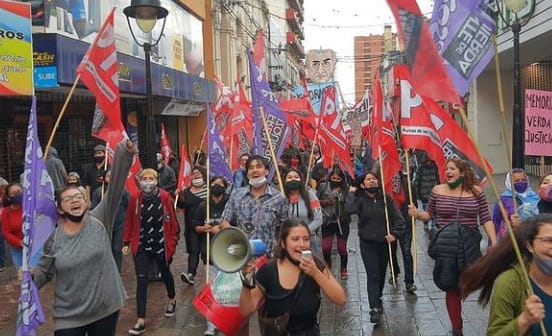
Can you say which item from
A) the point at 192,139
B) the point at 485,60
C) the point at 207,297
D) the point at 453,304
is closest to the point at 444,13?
the point at 485,60

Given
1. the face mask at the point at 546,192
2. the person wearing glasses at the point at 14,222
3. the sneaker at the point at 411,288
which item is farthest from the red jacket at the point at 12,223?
the face mask at the point at 546,192

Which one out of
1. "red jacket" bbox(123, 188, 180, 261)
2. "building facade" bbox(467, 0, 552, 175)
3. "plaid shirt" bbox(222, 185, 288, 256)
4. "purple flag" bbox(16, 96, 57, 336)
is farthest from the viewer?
"building facade" bbox(467, 0, 552, 175)

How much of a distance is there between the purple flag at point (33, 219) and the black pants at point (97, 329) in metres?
0.18

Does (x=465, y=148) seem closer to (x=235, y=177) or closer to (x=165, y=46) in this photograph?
(x=235, y=177)

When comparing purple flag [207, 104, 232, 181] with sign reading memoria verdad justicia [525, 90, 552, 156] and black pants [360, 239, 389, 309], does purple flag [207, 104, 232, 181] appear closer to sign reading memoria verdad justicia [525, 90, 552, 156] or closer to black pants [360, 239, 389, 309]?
black pants [360, 239, 389, 309]

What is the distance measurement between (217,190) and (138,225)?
1213 millimetres

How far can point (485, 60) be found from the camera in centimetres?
502

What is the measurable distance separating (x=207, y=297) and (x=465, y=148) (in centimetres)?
231

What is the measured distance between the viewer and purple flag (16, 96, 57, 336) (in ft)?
12.9

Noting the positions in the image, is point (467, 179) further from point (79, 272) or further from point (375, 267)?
point (79, 272)

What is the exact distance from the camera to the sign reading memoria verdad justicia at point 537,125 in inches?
267

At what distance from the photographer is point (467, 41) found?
502cm

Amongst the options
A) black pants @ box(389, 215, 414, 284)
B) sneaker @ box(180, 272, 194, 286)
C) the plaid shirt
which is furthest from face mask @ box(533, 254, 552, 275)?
sneaker @ box(180, 272, 194, 286)

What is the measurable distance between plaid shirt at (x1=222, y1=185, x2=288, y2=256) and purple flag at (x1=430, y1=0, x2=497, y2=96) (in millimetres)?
1713
